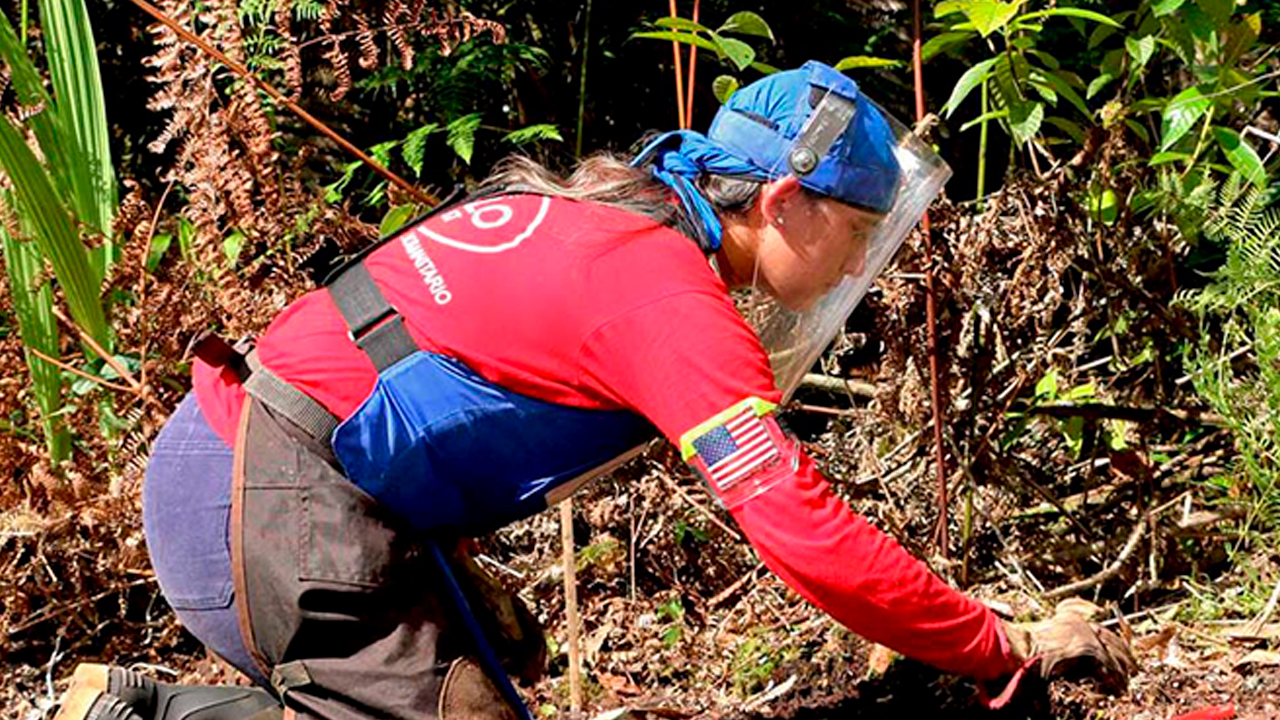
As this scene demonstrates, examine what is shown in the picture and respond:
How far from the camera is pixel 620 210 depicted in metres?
2.74

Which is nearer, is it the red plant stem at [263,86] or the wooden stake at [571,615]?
the red plant stem at [263,86]

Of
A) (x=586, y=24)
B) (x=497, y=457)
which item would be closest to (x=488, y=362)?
(x=497, y=457)

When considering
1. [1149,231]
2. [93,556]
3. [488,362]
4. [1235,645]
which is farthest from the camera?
[93,556]

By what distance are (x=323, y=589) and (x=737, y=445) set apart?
80 centimetres

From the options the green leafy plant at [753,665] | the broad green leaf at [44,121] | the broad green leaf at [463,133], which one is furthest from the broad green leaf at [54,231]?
the green leafy plant at [753,665]

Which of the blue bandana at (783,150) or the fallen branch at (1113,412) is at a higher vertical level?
the blue bandana at (783,150)

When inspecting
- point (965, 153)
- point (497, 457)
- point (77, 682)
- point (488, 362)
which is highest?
point (488, 362)

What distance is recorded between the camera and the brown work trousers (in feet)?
9.13

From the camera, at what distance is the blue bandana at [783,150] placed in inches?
108

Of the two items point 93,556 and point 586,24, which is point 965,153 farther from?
point 93,556

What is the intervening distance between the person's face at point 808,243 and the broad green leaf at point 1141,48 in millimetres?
1087

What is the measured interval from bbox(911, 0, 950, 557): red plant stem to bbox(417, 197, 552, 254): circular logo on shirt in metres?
1.20

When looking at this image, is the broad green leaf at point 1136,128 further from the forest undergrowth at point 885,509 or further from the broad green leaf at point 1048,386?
the broad green leaf at point 1048,386

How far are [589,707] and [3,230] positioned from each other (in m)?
2.06
